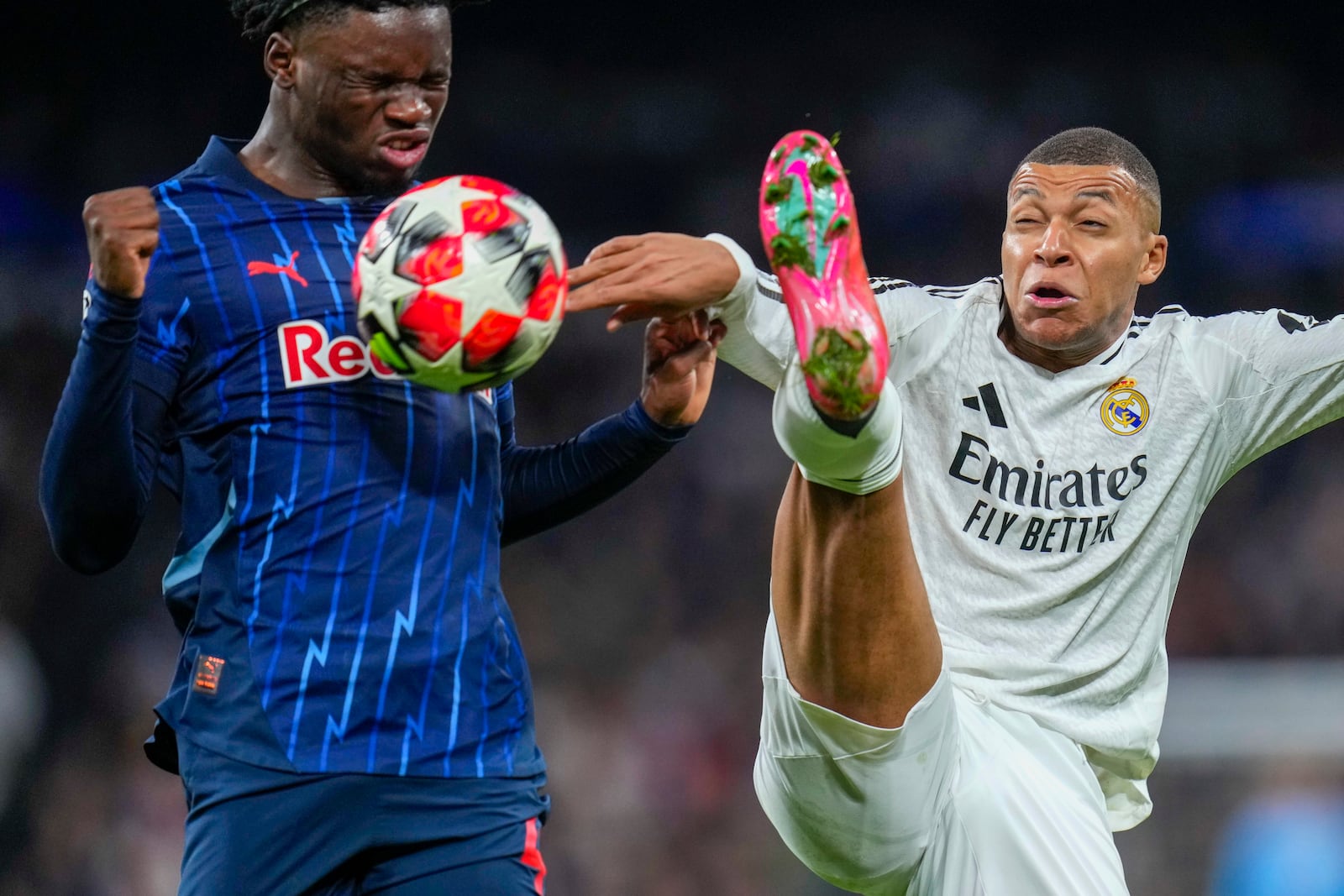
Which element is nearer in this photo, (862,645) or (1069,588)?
(862,645)

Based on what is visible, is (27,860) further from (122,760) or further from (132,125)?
(132,125)

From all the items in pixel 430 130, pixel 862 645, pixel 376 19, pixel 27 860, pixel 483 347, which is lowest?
pixel 27 860

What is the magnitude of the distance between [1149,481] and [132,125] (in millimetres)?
6631

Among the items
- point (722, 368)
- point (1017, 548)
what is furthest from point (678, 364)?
point (722, 368)

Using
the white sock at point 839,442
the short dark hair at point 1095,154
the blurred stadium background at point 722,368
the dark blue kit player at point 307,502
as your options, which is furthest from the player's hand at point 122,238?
the blurred stadium background at point 722,368

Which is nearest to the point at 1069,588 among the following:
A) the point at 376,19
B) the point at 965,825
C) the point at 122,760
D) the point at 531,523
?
the point at 965,825

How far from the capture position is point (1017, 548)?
296 cm

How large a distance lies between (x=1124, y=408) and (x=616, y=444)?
3.60 ft

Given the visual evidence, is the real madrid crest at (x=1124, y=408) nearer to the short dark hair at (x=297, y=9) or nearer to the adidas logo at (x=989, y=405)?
the adidas logo at (x=989, y=405)

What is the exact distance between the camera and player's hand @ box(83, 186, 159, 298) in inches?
80.4

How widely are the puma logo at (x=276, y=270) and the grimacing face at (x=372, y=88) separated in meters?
0.22

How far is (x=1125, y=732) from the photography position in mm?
2963

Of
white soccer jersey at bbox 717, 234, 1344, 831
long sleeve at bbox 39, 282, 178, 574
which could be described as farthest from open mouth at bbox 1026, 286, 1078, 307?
long sleeve at bbox 39, 282, 178, 574

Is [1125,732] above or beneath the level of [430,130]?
beneath
